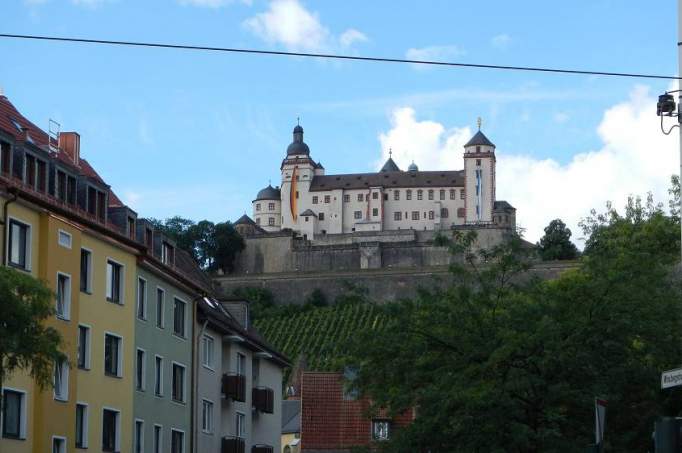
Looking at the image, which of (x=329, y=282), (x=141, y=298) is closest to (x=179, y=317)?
(x=141, y=298)

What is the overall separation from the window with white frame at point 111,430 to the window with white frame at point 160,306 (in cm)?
417

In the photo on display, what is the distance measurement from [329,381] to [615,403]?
88.0 ft

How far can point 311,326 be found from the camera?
140250mm

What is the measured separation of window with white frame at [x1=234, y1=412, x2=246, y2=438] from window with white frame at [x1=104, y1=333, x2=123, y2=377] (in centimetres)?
1227

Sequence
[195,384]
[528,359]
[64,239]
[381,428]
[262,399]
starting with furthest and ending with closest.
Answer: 1. [262,399]
2. [381,428]
3. [195,384]
4. [64,239]
5. [528,359]

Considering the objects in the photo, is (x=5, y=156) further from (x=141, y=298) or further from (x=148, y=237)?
(x=148, y=237)

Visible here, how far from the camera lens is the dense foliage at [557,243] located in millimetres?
166500

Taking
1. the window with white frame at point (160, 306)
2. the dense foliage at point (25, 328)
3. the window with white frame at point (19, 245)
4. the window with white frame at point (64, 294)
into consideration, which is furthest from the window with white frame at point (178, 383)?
the dense foliage at point (25, 328)

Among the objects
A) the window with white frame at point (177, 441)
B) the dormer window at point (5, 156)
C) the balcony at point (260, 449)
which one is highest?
the dormer window at point (5, 156)

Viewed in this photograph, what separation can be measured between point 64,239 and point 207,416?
44.4ft

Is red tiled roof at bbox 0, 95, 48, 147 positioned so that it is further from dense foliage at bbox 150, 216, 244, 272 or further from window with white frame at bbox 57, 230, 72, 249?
dense foliage at bbox 150, 216, 244, 272

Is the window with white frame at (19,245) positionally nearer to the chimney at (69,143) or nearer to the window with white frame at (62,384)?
the window with white frame at (62,384)

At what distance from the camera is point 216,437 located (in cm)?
4547

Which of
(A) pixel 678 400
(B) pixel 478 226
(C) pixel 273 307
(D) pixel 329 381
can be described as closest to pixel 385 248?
(B) pixel 478 226
